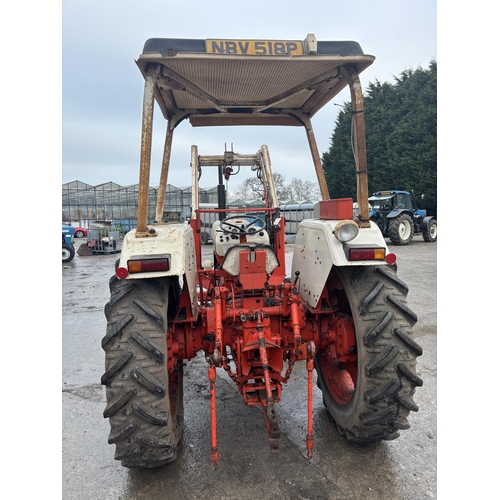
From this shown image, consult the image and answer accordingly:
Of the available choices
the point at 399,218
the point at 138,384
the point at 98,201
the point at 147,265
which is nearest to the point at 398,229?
the point at 399,218

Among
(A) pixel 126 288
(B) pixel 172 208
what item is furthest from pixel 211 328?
(B) pixel 172 208

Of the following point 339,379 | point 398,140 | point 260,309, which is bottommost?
point 339,379

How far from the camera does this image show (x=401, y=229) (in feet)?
48.0

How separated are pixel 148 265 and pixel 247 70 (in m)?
1.33

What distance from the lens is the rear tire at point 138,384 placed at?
202 centimetres

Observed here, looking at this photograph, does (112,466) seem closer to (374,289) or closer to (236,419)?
(236,419)

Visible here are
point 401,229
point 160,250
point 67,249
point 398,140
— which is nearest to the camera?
point 160,250

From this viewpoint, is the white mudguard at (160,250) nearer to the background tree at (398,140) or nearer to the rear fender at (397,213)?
the rear fender at (397,213)

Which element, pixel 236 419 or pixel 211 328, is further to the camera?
pixel 236 419

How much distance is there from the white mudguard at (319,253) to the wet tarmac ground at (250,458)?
0.94m

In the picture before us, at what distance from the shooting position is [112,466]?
2.36 meters

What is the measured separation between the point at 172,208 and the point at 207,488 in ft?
81.8

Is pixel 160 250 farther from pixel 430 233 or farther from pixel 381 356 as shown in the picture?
pixel 430 233

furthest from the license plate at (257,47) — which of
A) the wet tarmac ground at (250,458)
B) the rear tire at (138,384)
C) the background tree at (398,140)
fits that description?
the background tree at (398,140)
